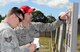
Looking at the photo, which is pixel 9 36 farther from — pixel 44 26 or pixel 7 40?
pixel 44 26

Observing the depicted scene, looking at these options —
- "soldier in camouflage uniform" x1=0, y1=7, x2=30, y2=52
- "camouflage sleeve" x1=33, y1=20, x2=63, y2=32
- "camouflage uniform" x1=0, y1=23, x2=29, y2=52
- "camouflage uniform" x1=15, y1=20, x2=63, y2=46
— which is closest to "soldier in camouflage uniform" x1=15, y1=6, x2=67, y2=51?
"camouflage uniform" x1=15, y1=20, x2=63, y2=46

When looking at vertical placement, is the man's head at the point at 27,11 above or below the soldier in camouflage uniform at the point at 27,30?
above

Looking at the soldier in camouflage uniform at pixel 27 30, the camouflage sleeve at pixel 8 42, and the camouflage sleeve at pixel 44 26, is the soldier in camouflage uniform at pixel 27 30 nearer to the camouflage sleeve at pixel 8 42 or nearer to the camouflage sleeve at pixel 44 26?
the camouflage sleeve at pixel 44 26

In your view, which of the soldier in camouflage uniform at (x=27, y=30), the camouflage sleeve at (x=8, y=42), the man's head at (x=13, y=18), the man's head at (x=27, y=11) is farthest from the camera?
the soldier in camouflage uniform at (x=27, y=30)

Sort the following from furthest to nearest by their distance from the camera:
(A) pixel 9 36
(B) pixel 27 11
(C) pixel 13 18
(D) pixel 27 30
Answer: (D) pixel 27 30 → (B) pixel 27 11 → (C) pixel 13 18 → (A) pixel 9 36

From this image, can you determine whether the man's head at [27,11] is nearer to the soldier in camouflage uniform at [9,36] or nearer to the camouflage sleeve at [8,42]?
the soldier in camouflage uniform at [9,36]

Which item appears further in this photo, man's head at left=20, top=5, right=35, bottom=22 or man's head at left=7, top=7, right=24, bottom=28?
man's head at left=20, top=5, right=35, bottom=22

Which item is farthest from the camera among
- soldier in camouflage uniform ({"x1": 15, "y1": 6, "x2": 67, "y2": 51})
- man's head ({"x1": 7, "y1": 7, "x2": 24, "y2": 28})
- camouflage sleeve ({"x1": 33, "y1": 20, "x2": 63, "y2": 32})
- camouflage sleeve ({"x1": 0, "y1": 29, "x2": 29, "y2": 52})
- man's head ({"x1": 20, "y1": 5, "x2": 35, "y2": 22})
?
camouflage sleeve ({"x1": 33, "y1": 20, "x2": 63, "y2": 32})

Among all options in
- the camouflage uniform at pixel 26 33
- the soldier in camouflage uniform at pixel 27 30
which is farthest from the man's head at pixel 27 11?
the camouflage uniform at pixel 26 33

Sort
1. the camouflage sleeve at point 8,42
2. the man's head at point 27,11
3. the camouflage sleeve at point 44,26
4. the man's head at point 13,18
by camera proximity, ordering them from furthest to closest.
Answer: the camouflage sleeve at point 44,26 → the man's head at point 27,11 → the man's head at point 13,18 → the camouflage sleeve at point 8,42

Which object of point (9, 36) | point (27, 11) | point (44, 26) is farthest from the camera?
point (44, 26)

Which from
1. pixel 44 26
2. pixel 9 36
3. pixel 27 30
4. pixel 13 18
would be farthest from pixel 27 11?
pixel 9 36

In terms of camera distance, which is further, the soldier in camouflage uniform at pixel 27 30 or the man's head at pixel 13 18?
the soldier in camouflage uniform at pixel 27 30

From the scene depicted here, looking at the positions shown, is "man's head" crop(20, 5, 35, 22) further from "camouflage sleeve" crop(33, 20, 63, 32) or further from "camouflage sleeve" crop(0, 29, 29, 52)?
"camouflage sleeve" crop(0, 29, 29, 52)
